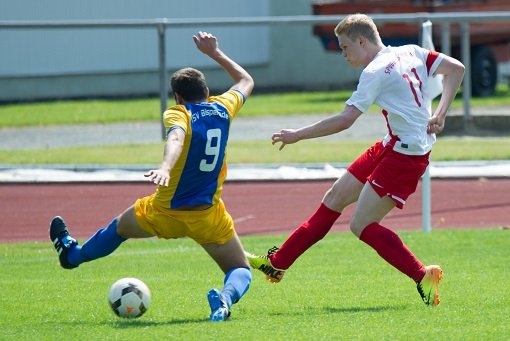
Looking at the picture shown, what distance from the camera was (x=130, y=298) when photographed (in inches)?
286

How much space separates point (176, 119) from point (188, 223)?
725 millimetres

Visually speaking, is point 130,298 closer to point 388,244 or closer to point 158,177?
point 158,177

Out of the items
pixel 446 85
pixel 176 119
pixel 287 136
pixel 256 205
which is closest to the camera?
pixel 176 119

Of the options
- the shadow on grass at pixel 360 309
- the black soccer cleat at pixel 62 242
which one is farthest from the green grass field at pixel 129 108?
the shadow on grass at pixel 360 309

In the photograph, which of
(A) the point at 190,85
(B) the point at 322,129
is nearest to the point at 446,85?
(B) the point at 322,129

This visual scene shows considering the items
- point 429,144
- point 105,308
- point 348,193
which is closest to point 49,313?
point 105,308

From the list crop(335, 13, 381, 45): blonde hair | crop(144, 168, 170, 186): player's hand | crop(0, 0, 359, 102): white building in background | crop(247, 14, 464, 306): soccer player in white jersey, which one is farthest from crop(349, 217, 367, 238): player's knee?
crop(0, 0, 359, 102): white building in background

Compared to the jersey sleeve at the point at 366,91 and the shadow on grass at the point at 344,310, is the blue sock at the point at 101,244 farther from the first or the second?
the jersey sleeve at the point at 366,91

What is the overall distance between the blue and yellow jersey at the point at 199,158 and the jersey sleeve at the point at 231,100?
0.03 metres

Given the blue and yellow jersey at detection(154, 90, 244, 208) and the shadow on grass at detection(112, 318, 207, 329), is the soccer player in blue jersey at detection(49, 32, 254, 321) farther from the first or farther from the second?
the shadow on grass at detection(112, 318, 207, 329)

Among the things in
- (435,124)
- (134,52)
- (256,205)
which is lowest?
(134,52)

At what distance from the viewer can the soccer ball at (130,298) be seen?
7.27m

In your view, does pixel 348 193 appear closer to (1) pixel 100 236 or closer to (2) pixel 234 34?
(1) pixel 100 236

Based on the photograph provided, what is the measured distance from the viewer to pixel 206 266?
10273 millimetres
